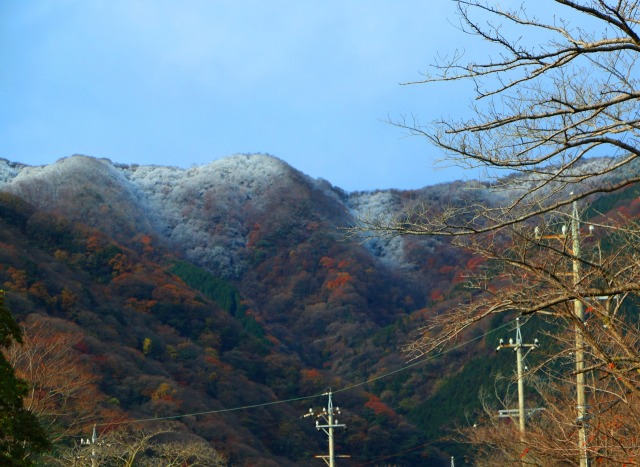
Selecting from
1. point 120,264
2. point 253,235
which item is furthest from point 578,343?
point 253,235

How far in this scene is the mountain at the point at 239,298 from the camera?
52.0 metres

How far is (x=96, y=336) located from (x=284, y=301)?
48467 millimetres

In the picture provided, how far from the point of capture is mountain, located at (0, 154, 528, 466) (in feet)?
171

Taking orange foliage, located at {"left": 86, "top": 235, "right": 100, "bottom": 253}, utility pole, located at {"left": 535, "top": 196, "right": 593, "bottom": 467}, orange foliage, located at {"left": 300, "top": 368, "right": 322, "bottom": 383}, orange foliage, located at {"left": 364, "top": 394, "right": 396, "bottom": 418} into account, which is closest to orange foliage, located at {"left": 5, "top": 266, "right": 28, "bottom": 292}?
orange foliage, located at {"left": 86, "top": 235, "right": 100, "bottom": 253}

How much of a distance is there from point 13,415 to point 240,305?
7504cm

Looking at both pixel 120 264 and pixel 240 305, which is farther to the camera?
pixel 240 305

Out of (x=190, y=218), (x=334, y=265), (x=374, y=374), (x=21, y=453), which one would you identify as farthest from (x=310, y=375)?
(x=190, y=218)

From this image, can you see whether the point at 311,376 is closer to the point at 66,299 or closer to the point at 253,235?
the point at 66,299

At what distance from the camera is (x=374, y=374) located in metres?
75.8

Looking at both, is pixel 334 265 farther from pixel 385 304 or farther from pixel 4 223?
pixel 4 223

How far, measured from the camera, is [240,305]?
9194 cm

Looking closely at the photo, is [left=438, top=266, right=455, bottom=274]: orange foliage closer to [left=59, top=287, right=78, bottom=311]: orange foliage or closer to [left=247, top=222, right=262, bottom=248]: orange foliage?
[left=247, top=222, right=262, bottom=248]: orange foliage

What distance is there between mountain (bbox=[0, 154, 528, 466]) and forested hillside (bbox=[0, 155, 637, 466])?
0.17 metres

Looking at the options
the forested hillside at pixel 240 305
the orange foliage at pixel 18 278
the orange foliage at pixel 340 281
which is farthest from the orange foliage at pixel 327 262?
the orange foliage at pixel 18 278
